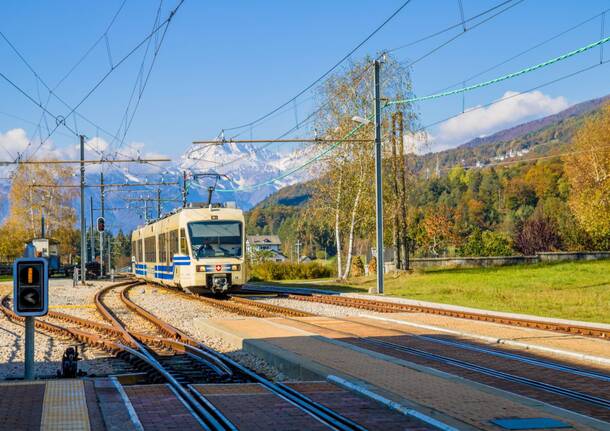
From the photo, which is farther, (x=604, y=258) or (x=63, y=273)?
(x=63, y=273)

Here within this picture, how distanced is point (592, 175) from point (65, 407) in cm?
5469

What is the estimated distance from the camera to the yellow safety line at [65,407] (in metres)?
7.89

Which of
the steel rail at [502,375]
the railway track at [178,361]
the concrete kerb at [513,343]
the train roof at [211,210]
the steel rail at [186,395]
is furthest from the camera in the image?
the train roof at [211,210]

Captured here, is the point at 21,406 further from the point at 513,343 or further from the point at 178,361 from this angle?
the point at 513,343

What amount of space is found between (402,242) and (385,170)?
178 inches

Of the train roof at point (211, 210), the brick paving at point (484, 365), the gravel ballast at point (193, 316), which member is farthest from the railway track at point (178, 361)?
the train roof at point (211, 210)

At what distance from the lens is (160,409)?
9320 millimetres

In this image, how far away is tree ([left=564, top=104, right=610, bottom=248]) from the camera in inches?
2098

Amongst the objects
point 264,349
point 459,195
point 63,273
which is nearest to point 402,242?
point 63,273

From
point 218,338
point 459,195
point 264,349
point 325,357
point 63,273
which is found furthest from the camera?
point 459,195

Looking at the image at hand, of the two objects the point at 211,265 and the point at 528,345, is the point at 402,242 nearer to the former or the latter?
the point at 211,265

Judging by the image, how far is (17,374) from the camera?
44.2 feet

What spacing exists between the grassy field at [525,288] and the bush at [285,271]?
10.3m

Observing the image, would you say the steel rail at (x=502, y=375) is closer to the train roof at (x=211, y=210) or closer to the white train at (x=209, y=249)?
the white train at (x=209, y=249)
